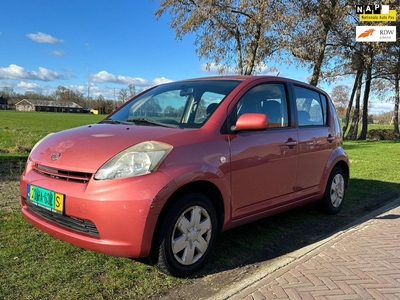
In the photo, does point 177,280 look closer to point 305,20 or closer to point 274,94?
point 274,94

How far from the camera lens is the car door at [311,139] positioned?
4.38 meters

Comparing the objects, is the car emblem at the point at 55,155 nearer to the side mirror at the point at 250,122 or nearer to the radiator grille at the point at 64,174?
the radiator grille at the point at 64,174

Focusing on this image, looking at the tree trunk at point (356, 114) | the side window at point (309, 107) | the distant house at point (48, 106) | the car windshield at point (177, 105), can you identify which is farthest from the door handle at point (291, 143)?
the distant house at point (48, 106)

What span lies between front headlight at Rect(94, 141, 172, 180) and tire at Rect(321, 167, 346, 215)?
305cm

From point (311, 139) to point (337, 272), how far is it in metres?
1.79

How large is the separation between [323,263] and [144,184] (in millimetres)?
1920

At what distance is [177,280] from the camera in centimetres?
300

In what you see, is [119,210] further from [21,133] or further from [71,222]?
[21,133]

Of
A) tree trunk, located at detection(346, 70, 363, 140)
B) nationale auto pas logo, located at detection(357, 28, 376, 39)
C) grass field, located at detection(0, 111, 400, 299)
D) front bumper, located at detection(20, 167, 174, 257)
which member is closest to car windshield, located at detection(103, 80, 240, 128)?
front bumper, located at detection(20, 167, 174, 257)

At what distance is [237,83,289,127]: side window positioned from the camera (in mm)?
3760

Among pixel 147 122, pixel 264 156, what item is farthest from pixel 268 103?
pixel 147 122

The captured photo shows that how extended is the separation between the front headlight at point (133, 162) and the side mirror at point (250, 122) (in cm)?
86

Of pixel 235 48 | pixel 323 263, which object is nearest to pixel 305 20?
pixel 235 48

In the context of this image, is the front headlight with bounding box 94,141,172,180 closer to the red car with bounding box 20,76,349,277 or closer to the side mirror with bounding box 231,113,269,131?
the red car with bounding box 20,76,349,277
